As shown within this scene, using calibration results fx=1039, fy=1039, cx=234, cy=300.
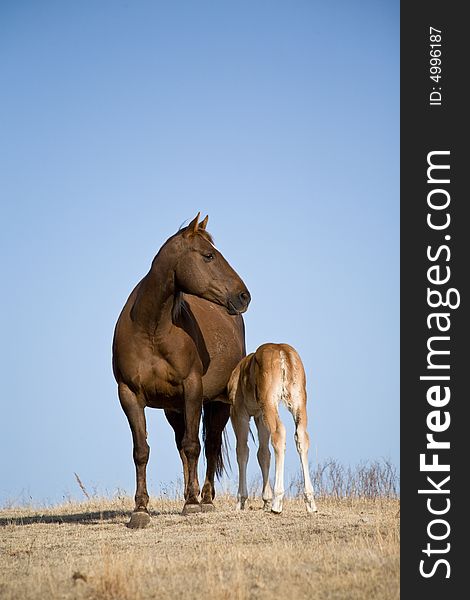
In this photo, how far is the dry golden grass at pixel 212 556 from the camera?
24.8ft

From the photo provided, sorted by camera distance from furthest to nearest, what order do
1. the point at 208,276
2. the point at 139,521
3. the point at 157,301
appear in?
the point at 157,301 < the point at 208,276 < the point at 139,521

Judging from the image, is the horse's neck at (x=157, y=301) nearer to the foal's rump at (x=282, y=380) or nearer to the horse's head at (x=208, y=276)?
the horse's head at (x=208, y=276)

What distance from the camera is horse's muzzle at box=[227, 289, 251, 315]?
1236cm

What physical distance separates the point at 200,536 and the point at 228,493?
18.4 ft

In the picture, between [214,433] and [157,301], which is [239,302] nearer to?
[157,301]

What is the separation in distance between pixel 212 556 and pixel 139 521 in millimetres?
3007

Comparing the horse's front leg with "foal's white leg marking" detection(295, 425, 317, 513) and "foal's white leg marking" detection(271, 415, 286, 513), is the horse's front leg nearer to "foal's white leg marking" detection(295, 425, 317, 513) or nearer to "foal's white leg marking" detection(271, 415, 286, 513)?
"foal's white leg marking" detection(271, 415, 286, 513)

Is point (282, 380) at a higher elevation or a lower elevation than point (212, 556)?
higher

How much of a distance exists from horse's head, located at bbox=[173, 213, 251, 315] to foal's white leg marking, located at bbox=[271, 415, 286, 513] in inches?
65.5

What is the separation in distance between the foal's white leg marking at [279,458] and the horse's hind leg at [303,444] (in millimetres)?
177

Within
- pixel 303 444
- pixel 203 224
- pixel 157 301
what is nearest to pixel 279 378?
pixel 303 444

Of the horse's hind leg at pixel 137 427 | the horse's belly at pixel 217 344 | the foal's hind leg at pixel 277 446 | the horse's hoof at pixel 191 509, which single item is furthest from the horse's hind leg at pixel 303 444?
the horse's belly at pixel 217 344

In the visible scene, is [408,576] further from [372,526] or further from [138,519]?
[138,519]

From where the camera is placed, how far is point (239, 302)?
40.5 ft
